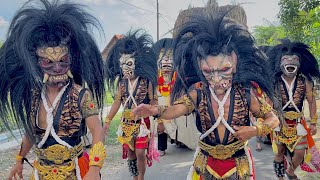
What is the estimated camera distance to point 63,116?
3.06m

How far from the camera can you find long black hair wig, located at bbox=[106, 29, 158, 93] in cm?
582

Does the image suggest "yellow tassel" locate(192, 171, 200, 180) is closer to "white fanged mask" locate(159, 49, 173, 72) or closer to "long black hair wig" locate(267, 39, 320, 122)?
"long black hair wig" locate(267, 39, 320, 122)

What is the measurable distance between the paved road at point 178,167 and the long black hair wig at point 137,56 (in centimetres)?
158

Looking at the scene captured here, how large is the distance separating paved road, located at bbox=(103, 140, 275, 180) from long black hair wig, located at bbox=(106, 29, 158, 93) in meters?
1.58

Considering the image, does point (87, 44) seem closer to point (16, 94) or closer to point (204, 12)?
point (16, 94)

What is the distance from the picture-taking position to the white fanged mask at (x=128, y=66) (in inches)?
224

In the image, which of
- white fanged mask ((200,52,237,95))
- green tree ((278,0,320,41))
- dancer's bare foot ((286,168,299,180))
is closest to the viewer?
white fanged mask ((200,52,237,95))

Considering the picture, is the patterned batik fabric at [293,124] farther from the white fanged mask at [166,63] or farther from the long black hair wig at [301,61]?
the white fanged mask at [166,63]

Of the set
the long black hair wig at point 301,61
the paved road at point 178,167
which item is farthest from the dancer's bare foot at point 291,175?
the long black hair wig at point 301,61

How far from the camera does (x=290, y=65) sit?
5383 mm

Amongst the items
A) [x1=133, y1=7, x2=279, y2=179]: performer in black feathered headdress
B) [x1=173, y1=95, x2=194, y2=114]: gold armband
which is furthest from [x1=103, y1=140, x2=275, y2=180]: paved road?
[x1=173, y1=95, x2=194, y2=114]: gold armband

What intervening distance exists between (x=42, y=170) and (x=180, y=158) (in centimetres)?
470

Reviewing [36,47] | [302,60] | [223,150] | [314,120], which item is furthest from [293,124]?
[36,47]

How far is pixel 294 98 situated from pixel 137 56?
2.47 metres
